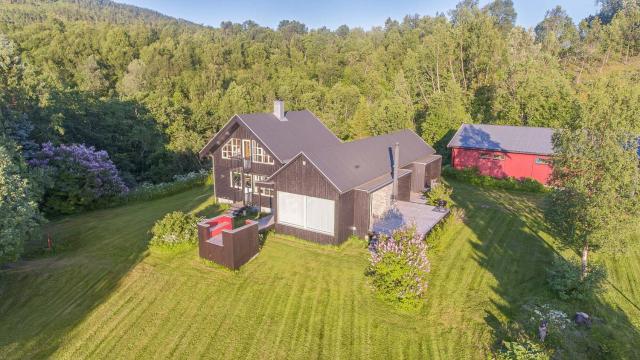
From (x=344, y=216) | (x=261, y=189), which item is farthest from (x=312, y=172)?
(x=261, y=189)

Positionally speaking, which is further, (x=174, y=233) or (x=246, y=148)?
(x=246, y=148)

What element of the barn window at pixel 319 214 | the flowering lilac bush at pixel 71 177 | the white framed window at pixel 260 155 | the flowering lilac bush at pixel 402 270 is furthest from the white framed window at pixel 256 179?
the flowering lilac bush at pixel 71 177

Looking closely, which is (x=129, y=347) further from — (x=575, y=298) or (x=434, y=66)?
(x=434, y=66)

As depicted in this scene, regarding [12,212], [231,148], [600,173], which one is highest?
[231,148]

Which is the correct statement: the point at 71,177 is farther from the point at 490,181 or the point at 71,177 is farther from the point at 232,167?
the point at 490,181

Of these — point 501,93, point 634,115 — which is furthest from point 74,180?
point 501,93

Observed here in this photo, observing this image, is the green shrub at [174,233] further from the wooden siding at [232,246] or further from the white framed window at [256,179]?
the white framed window at [256,179]
